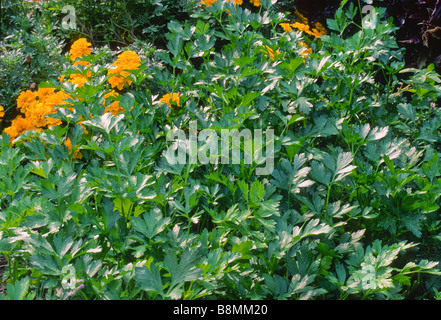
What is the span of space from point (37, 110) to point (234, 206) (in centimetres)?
135

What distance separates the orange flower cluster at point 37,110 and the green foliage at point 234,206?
0.93 ft

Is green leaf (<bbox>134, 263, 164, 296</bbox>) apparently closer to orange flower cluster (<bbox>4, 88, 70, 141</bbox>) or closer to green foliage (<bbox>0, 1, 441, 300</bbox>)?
green foliage (<bbox>0, 1, 441, 300</bbox>)

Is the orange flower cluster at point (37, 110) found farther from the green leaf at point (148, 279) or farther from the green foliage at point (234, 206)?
the green leaf at point (148, 279)

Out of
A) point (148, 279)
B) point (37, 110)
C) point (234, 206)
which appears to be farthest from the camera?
point (37, 110)

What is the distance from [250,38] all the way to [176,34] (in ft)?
1.04

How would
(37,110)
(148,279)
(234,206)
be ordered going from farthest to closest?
(37,110), (234,206), (148,279)

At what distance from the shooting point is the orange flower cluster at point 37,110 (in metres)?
2.16

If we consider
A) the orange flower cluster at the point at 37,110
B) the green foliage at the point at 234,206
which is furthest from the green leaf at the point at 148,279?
the orange flower cluster at the point at 37,110

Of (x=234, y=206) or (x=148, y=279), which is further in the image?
(x=234, y=206)

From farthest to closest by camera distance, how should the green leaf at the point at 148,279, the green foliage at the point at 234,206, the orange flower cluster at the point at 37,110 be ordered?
the orange flower cluster at the point at 37,110
the green foliage at the point at 234,206
the green leaf at the point at 148,279

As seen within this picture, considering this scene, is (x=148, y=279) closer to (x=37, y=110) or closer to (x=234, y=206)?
(x=234, y=206)

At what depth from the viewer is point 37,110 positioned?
219cm

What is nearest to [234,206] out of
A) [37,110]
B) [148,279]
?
[148,279]

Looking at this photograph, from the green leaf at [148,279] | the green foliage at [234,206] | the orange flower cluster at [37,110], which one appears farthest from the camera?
the orange flower cluster at [37,110]
